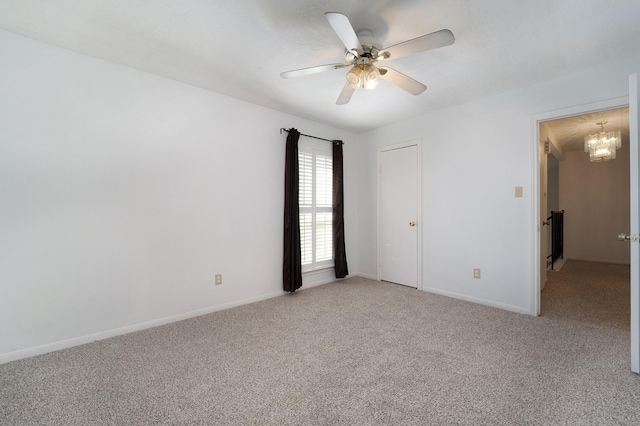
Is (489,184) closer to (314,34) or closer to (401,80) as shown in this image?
(401,80)

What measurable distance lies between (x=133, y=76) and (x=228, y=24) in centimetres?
124

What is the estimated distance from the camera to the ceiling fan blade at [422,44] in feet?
5.15

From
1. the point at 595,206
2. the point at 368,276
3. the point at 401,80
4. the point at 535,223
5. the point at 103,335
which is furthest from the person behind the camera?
the point at 595,206

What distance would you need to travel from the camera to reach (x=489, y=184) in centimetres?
316

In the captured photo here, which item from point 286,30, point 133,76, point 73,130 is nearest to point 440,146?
point 286,30

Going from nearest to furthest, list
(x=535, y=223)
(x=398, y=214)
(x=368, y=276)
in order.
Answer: (x=535, y=223), (x=398, y=214), (x=368, y=276)

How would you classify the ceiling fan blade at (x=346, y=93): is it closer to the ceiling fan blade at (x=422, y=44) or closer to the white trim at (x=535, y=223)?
the ceiling fan blade at (x=422, y=44)

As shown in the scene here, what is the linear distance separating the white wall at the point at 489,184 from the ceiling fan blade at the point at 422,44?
4.67 feet

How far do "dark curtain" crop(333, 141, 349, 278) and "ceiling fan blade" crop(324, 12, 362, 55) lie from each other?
2.32 meters

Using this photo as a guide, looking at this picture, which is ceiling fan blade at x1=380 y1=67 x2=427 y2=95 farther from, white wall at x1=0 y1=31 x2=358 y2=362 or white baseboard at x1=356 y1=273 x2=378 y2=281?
white baseboard at x1=356 y1=273 x2=378 y2=281

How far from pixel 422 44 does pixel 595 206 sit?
675 cm

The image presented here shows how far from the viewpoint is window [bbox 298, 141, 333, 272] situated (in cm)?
383

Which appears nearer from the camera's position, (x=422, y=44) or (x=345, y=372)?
(x=422, y=44)

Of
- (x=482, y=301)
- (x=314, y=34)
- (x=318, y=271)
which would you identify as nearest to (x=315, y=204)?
(x=318, y=271)
